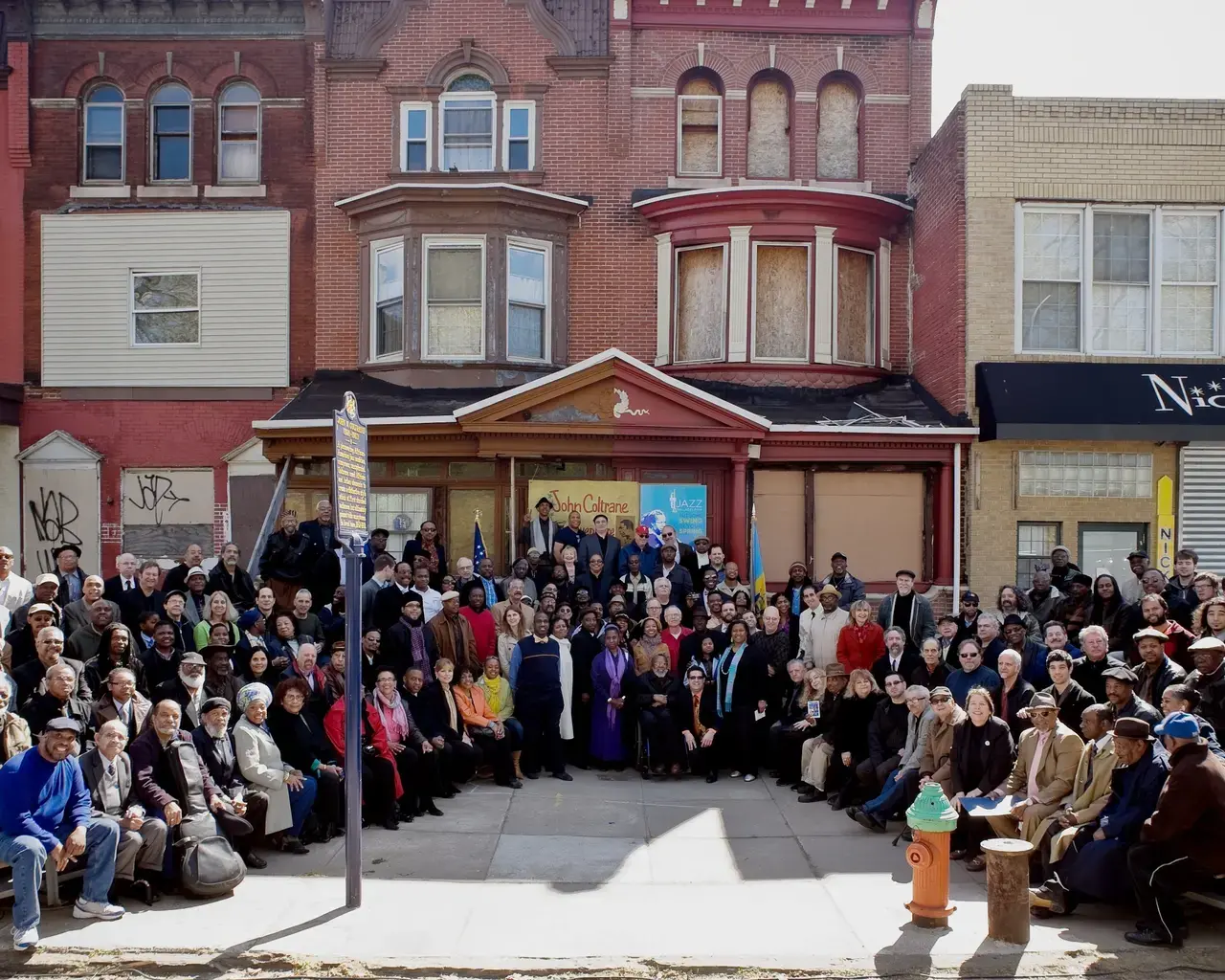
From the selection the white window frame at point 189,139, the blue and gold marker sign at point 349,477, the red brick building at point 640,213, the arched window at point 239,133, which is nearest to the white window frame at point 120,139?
the white window frame at point 189,139

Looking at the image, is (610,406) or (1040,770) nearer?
(1040,770)

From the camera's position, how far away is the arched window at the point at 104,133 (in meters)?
18.7

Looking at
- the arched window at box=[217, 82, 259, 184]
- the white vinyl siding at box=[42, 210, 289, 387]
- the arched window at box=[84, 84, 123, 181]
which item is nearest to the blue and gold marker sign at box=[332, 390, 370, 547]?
the white vinyl siding at box=[42, 210, 289, 387]

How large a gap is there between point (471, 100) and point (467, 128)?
1.56 ft

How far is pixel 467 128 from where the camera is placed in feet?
61.1

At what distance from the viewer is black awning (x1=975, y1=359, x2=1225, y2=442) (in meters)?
15.9

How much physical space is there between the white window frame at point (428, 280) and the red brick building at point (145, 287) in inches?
82.0

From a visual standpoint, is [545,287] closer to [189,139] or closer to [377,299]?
[377,299]

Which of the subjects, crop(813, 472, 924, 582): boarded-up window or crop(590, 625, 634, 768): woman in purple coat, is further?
crop(813, 472, 924, 582): boarded-up window

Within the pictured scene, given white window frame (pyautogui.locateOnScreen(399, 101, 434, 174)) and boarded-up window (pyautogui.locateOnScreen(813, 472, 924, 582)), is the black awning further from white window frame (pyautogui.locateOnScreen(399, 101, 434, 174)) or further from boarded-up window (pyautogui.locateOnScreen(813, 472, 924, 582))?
white window frame (pyautogui.locateOnScreen(399, 101, 434, 174))

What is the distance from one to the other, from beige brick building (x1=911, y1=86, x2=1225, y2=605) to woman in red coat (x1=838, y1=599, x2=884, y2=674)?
15.9 ft

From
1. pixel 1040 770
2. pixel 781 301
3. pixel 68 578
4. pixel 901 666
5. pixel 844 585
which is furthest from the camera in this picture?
pixel 781 301

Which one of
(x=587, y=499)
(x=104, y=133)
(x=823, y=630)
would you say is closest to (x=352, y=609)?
(x=823, y=630)

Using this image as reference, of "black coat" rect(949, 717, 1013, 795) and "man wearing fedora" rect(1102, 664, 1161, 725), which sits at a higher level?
"man wearing fedora" rect(1102, 664, 1161, 725)
